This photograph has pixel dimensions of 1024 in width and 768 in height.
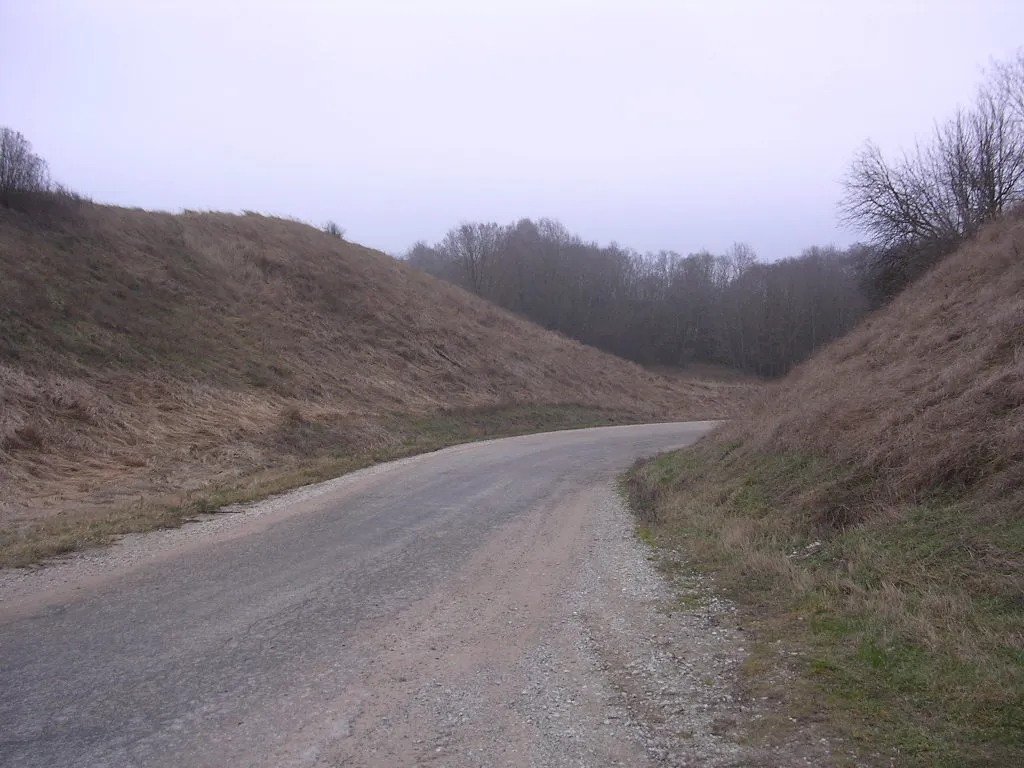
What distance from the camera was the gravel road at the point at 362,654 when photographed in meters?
4.45

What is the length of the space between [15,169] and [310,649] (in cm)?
2975

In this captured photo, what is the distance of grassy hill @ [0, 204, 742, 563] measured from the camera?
14711 mm

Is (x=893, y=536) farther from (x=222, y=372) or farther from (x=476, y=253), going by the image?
(x=476, y=253)

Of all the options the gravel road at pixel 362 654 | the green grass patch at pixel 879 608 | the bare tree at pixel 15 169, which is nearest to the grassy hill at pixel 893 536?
the green grass patch at pixel 879 608

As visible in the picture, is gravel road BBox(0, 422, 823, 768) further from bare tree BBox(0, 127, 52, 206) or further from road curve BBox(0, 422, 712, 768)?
bare tree BBox(0, 127, 52, 206)

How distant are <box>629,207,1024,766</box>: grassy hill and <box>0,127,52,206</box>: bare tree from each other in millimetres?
26111

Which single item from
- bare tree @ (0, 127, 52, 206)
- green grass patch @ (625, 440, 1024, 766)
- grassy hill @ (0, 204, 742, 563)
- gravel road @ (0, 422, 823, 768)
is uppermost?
bare tree @ (0, 127, 52, 206)

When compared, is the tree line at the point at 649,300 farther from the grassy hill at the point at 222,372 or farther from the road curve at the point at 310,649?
the road curve at the point at 310,649

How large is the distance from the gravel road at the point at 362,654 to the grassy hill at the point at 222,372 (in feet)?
7.99

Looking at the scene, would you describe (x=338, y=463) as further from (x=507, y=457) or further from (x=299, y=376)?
(x=299, y=376)

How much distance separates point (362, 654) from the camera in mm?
5914

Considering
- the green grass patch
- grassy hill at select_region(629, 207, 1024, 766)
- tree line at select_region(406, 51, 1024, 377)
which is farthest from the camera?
tree line at select_region(406, 51, 1024, 377)

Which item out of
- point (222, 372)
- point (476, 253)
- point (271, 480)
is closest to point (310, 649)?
point (271, 480)

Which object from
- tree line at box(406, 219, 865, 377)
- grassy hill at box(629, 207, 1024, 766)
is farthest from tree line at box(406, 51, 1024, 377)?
grassy hill at box(629, 207, 1024, 766)
